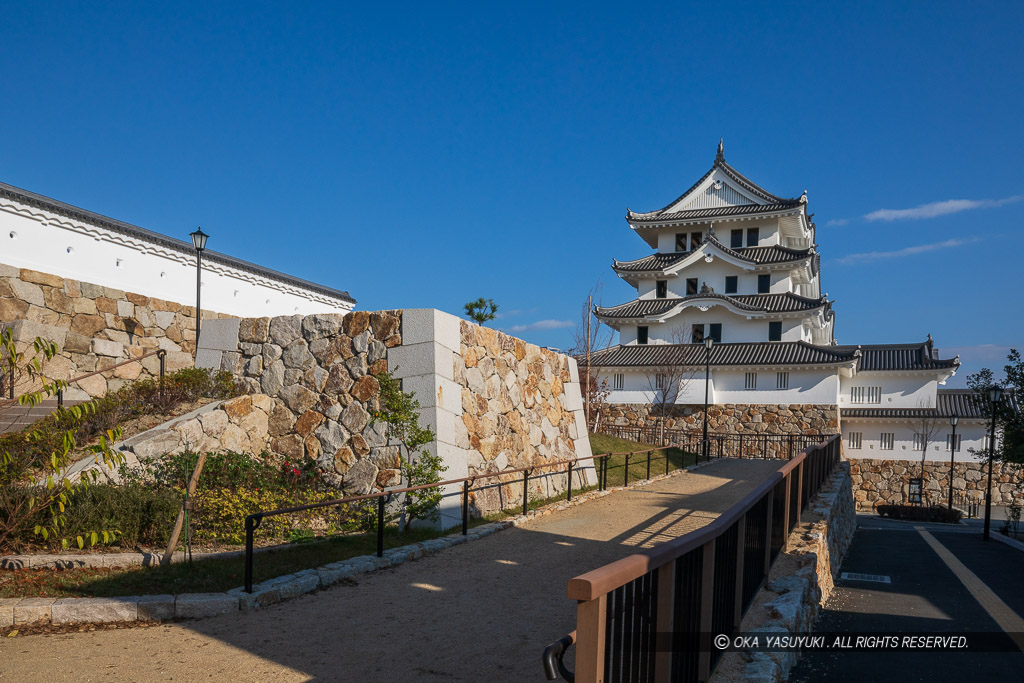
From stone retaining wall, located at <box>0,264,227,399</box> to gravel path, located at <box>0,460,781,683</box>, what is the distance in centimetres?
973

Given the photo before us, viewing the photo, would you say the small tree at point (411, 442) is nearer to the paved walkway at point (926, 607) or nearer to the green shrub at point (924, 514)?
the paved walkway at point (926, 607)

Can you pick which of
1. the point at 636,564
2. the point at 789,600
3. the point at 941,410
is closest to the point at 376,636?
the point at 636,564

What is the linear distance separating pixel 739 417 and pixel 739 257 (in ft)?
30.6

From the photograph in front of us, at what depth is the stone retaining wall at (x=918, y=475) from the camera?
1426 inches

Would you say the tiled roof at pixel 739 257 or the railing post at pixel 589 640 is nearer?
the railing post at pixel 589 640

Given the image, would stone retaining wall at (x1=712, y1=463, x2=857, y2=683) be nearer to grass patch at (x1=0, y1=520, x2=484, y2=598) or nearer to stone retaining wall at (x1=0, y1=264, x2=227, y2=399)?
grass patch at (x1=0, y1=520, x2=484, y2=598)

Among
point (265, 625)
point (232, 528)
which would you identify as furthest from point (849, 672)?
point (232, 528)

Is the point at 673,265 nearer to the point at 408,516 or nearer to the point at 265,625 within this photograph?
the point at 408,516

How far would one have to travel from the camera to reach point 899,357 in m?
39.8

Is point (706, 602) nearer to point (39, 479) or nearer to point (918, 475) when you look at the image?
point (39, 479)

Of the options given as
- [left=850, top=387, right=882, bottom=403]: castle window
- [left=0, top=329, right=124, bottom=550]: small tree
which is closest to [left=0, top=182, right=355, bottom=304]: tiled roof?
[left=0, top=329, right=124, bottom=550]: small tree

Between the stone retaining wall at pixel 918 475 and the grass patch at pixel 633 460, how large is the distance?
18128 mm

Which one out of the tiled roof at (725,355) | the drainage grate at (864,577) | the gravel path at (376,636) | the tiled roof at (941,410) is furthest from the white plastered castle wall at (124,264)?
the tiled roof at (941,410)

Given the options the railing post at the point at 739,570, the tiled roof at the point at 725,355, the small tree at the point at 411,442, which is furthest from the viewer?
the tiled roof at the point at 725,355
